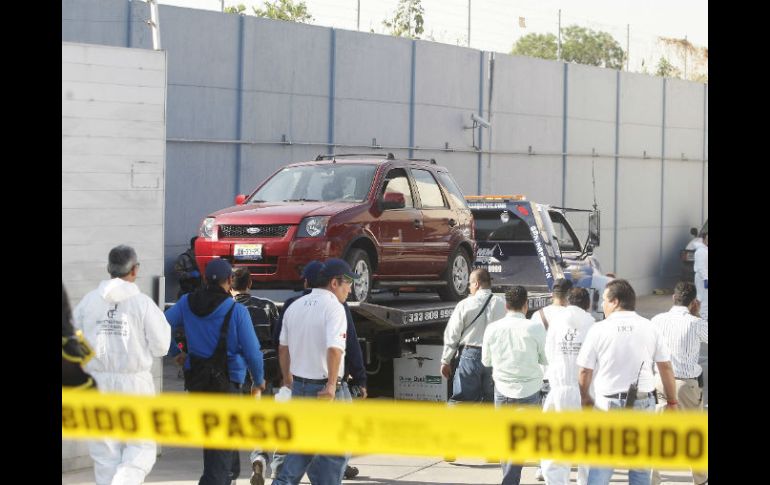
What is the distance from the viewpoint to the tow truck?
13461 mm

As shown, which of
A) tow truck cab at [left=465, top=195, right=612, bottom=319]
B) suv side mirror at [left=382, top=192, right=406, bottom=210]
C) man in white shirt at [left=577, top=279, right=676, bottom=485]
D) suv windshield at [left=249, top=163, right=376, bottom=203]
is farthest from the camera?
tow truck cab at [left=465, top=195, right=612, bottom=319]

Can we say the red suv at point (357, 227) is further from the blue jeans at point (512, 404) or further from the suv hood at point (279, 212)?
the blue jeans at point (512, 404)

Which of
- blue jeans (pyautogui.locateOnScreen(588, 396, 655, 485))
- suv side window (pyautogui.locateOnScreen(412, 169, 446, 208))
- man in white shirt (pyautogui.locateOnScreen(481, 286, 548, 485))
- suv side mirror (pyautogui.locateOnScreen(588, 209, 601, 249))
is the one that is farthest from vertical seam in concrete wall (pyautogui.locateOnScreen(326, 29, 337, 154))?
blue jeans (pyautogui.locateOnScreen(588, 396, 655, 485))

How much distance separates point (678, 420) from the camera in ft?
19.2

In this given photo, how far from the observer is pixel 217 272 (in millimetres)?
9273

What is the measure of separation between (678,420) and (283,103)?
58.3 feet

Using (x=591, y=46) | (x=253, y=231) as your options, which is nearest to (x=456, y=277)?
(x=253, y=231)

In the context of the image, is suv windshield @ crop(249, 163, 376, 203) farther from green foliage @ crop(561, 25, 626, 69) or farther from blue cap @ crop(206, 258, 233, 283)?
green foliage @ crop(561, 25, 626, 69)

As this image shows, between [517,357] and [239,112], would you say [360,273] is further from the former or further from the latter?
[239,112]

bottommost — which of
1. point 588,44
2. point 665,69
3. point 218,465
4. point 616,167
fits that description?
point 218,465

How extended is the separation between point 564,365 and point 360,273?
385 centimetres

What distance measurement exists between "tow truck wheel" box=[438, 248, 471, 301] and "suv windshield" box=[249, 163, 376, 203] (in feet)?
5.68
